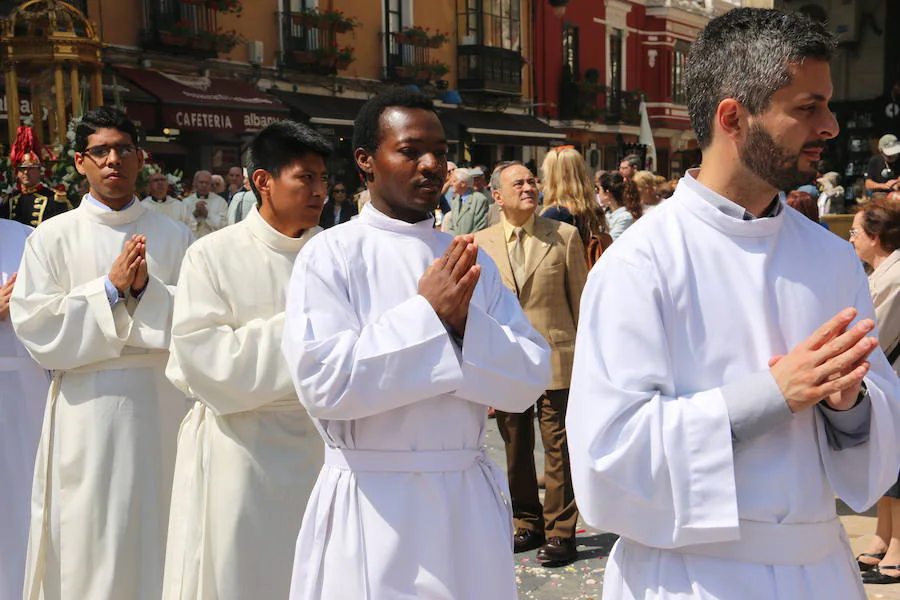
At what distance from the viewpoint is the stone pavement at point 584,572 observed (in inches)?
201

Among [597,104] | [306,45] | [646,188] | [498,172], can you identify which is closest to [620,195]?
[646,188]

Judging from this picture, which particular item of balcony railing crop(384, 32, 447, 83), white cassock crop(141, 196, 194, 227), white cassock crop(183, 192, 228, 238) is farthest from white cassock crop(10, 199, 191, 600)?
balcony railing crop(384, 32, 447, 83)

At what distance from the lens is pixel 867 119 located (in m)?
29.8

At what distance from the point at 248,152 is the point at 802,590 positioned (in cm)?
252

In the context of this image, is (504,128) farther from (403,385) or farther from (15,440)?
(403,385)

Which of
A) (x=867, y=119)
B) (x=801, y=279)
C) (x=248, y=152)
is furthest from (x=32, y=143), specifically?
(x=867, y=119)

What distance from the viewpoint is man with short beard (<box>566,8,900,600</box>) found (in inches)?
80.7

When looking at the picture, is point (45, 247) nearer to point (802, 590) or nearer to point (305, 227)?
point (305, 227)

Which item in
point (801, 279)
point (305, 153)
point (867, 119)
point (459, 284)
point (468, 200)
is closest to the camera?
point (801, 279)

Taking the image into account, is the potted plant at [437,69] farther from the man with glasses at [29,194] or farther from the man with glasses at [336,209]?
the man with glasses at [29,194]

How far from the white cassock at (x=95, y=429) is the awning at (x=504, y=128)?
2241 centimetres

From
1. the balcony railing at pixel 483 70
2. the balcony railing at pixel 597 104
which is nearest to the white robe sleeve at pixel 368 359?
the balcony railing at pixel 483 70

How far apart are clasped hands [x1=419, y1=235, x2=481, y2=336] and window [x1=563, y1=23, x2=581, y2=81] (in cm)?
3058

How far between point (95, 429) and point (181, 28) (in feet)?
53.8
